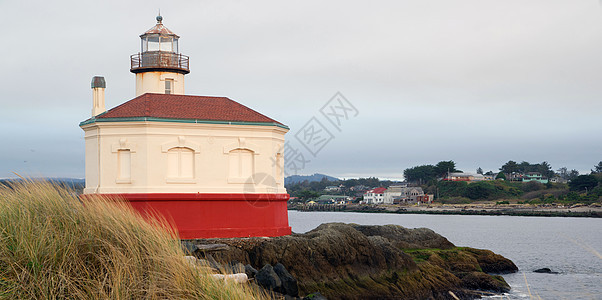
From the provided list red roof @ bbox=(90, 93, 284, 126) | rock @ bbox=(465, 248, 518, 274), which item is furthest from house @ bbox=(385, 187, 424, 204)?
red roof @ bbox=(90, 93, 284, 126)

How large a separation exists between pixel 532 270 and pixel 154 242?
26072mm

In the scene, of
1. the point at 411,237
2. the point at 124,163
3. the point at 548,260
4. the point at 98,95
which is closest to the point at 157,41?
the point at 98,95

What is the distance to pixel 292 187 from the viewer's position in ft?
558

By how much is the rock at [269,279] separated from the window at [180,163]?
579 cm

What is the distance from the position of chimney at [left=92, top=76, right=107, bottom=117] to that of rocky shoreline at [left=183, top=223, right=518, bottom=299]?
650 centimetres

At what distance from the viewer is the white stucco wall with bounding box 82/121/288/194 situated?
18172mm

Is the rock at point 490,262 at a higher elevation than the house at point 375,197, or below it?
below

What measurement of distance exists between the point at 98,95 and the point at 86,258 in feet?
46.1

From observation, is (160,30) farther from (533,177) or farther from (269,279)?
(533,177)

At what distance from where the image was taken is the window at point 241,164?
1905 cm

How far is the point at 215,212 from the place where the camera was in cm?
1853

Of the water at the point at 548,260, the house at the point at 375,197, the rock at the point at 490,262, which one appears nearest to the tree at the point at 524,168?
the house at the point at 375,197

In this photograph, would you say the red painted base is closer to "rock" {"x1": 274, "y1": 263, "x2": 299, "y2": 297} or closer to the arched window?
the arched window

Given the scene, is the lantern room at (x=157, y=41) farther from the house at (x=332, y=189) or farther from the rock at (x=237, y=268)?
the house at (x=332, y=189)
